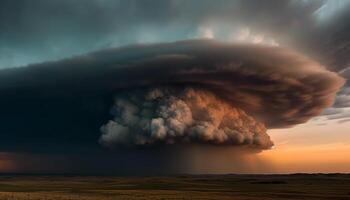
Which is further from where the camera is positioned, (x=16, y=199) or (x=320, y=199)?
(x=320, y=199)

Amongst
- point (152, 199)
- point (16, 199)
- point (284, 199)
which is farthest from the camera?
point (284, 199)

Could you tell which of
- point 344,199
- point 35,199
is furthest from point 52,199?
point 344,199

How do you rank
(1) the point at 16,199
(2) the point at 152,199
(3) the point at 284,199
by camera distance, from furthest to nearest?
1. (3) the point at 284,199
2. (2) the point at 152,199
3. (1) the point at 16,199

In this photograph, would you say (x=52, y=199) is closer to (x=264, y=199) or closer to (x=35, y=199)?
(x=35, y=199)

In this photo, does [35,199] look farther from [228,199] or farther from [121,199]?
[228,199]

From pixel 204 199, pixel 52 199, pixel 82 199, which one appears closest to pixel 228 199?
pixel 204 199

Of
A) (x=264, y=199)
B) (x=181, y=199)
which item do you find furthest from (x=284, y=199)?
(x=181, y=199)

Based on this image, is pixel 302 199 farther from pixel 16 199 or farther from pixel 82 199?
pixel 16 199

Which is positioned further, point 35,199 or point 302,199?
point 302,199
